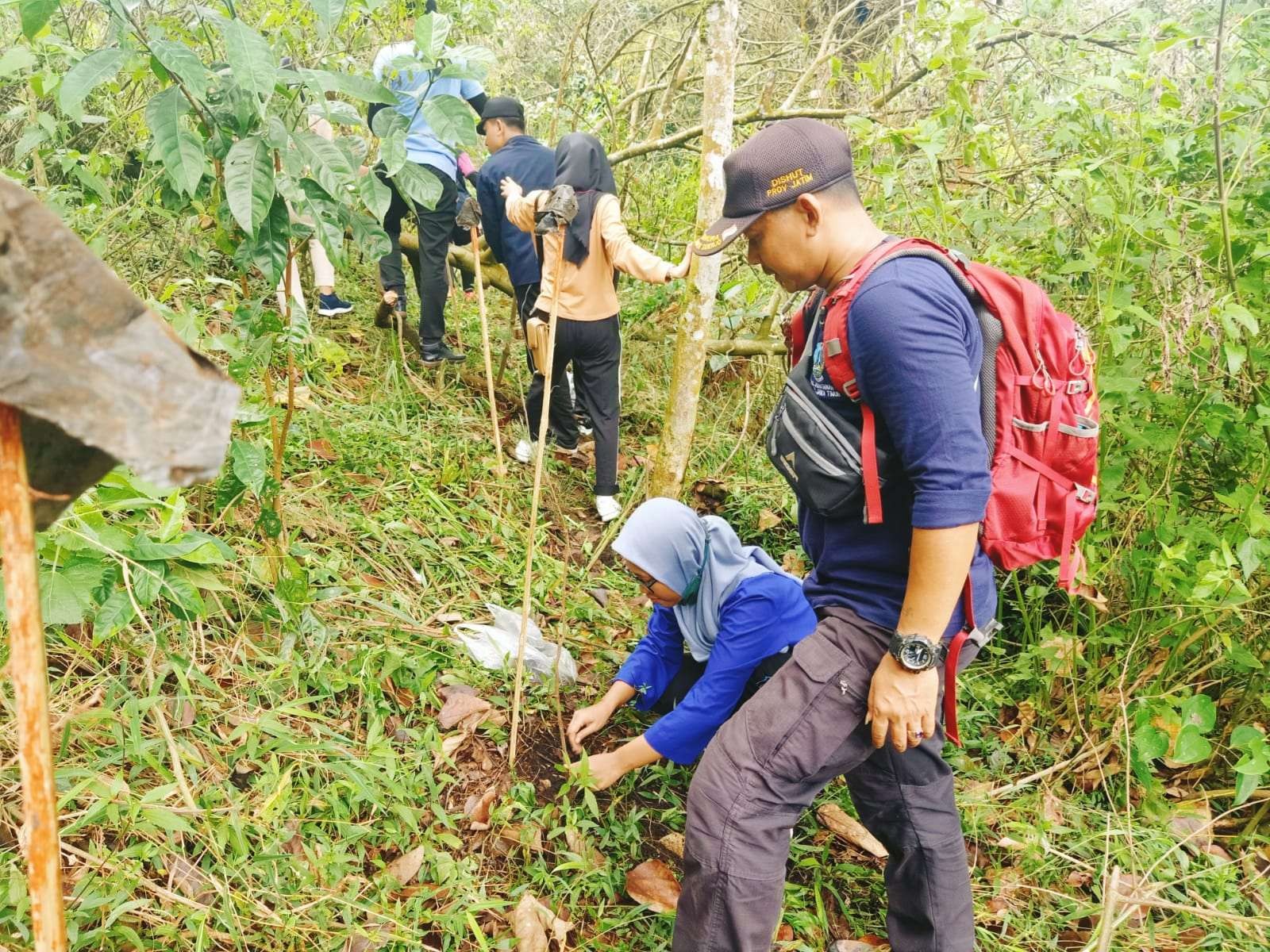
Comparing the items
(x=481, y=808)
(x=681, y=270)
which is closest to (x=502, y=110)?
(x=681, y=270)

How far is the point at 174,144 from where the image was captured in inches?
70.9

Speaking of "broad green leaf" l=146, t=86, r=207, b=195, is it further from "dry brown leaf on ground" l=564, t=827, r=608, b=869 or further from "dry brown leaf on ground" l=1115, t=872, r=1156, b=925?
"dry brown leaf on ground" l=1115, t=872, r=1156, b=925

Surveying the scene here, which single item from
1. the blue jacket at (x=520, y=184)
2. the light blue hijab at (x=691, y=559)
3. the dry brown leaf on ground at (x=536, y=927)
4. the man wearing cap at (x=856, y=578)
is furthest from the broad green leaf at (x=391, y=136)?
the blue jacket at (x=520, y=184)

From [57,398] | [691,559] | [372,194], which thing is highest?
[372,194]

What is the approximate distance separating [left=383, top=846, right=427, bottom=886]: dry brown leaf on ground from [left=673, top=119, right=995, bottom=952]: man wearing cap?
785 mm

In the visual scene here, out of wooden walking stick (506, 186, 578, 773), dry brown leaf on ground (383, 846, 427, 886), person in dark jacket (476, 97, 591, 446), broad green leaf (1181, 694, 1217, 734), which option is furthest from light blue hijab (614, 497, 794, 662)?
person in dark jacket (476, 97, 591, 446)

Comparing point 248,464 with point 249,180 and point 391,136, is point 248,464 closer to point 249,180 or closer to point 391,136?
point 249,180

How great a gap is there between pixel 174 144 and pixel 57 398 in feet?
4.84

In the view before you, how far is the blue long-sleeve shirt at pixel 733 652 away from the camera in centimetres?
253

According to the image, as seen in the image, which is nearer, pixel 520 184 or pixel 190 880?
pixel 190 880

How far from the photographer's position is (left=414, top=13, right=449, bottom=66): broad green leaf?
→ 79.1 inches

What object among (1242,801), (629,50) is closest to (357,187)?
(1242,801)

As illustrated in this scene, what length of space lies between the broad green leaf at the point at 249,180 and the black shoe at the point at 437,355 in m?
3.33

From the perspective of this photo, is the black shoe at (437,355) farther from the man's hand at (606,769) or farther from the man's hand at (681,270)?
the man's hand at (606,769)
